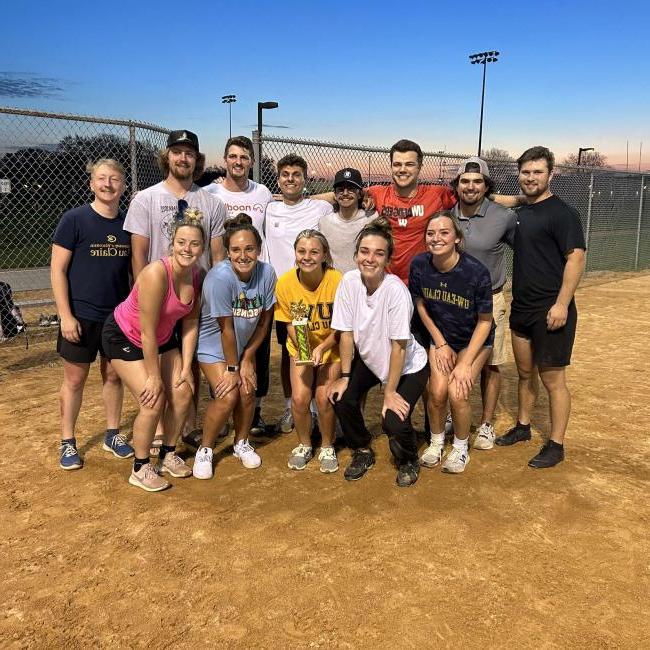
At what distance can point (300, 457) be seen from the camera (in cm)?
391

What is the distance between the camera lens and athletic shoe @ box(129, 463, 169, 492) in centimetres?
352

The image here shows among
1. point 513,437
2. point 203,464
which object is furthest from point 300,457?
point 513,437

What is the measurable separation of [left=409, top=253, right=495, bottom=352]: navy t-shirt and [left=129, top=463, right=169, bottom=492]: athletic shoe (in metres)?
2.04

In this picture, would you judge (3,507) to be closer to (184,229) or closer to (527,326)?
(184,229)

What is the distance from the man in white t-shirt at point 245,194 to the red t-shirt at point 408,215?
910 mm

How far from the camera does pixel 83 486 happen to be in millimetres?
3594

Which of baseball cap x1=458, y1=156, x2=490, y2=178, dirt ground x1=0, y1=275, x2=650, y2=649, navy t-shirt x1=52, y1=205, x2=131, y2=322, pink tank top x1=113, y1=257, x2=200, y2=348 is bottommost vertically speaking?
dirt ground x1=0, y1=275, x2=650, y2=649

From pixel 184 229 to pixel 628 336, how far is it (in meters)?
6.76

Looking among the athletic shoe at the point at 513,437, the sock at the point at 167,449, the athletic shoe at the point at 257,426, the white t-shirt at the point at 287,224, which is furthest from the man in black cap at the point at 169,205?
the athletic shoe at the point at 513,437

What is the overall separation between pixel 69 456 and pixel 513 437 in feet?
10.4

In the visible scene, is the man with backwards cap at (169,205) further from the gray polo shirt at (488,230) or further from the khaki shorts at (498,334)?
the khaki shorts at (498,334)

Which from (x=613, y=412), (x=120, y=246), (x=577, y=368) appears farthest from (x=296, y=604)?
(x=577, y=368)

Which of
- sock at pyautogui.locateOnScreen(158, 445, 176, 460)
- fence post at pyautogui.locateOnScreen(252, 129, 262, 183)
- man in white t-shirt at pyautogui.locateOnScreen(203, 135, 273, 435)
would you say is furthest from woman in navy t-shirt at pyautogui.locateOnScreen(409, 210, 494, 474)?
fence post at pyautogui.locateOnScreen(252, 129, 262, 183)

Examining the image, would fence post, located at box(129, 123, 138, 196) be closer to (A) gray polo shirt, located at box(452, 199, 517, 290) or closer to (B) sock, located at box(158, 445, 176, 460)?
(B) sock, located at box(158, 445, 176, 460)
